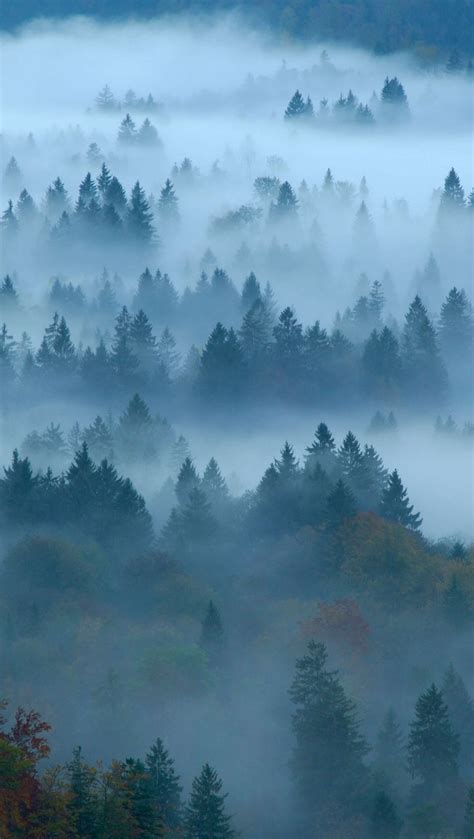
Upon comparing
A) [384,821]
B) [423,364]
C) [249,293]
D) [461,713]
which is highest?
[249,293]

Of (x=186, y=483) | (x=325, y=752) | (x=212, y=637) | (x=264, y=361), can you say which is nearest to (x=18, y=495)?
(x=186, y=483)

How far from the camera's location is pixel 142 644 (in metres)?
72.1

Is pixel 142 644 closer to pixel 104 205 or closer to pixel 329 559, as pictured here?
pixel 329 559

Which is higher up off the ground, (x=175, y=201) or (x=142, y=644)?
(x=175, y=201)

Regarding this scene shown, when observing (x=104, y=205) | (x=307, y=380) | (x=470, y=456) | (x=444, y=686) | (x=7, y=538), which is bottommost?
(x=444, y=686)

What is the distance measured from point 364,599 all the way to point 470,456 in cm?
3615

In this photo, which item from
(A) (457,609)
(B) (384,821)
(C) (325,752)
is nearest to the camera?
(B) (384,821)

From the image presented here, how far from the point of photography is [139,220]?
17125 cm

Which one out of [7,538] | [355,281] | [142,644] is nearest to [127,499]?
[7,538]

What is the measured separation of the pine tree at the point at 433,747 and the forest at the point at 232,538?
0.12 m

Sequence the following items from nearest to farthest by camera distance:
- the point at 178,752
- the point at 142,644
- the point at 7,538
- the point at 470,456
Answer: the point at 178,752
the point at 142,644
the point at 7,538
the point at 470,456

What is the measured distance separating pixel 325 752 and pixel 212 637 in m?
12.1

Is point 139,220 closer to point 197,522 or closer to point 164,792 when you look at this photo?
point 197,522

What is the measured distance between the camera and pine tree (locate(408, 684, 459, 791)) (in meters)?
61.2
